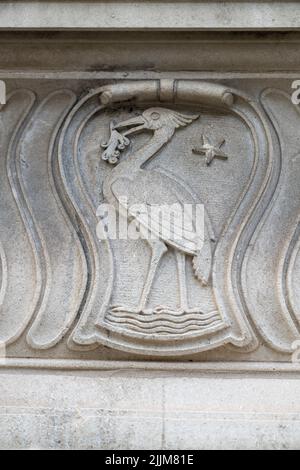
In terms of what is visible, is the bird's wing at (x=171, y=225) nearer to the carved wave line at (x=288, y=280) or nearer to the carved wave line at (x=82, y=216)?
the carved wave line at (x=82, y=216)

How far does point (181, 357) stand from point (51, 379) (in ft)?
1.50

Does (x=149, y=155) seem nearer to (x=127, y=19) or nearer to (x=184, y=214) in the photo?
(x=184, y=214)

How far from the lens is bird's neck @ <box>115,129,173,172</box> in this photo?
3416mm

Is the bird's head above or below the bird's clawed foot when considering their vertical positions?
above

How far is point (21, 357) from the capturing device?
10.3 ft

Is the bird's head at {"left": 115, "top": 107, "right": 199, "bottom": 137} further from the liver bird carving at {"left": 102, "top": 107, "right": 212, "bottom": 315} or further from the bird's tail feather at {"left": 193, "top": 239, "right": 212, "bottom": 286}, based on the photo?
the bird's tail feather at {"left": 193, "top": 239, "right": 212, "bottom": 286}

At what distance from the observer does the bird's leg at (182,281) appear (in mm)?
3174

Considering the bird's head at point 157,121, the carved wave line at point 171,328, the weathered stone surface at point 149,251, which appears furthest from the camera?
the bird's head at point 157,121

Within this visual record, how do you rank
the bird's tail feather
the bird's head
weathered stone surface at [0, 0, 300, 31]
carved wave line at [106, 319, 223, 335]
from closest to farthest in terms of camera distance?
1. carved wave line at [106, 319, 223, 335]
2. the bird's tail feather
3. weathered stone surface at [0, 0, 300, 31]
4. the bird's head

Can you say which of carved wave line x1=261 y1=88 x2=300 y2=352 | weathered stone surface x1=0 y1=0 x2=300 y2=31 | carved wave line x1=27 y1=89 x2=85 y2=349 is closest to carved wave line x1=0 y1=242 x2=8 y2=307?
carved wave line x1=27 y1=89 x2=85 y2=349

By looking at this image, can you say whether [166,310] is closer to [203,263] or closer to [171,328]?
[171,328]

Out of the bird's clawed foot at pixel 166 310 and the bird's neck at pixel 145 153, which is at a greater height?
the bird's neck at pixel 145 153

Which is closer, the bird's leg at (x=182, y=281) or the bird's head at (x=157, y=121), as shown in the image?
the bird's leg at (x=182, y=281)

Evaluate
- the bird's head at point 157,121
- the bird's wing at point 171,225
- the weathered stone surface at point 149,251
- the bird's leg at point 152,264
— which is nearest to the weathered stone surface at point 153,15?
the weathered stone surface at point 149,251
